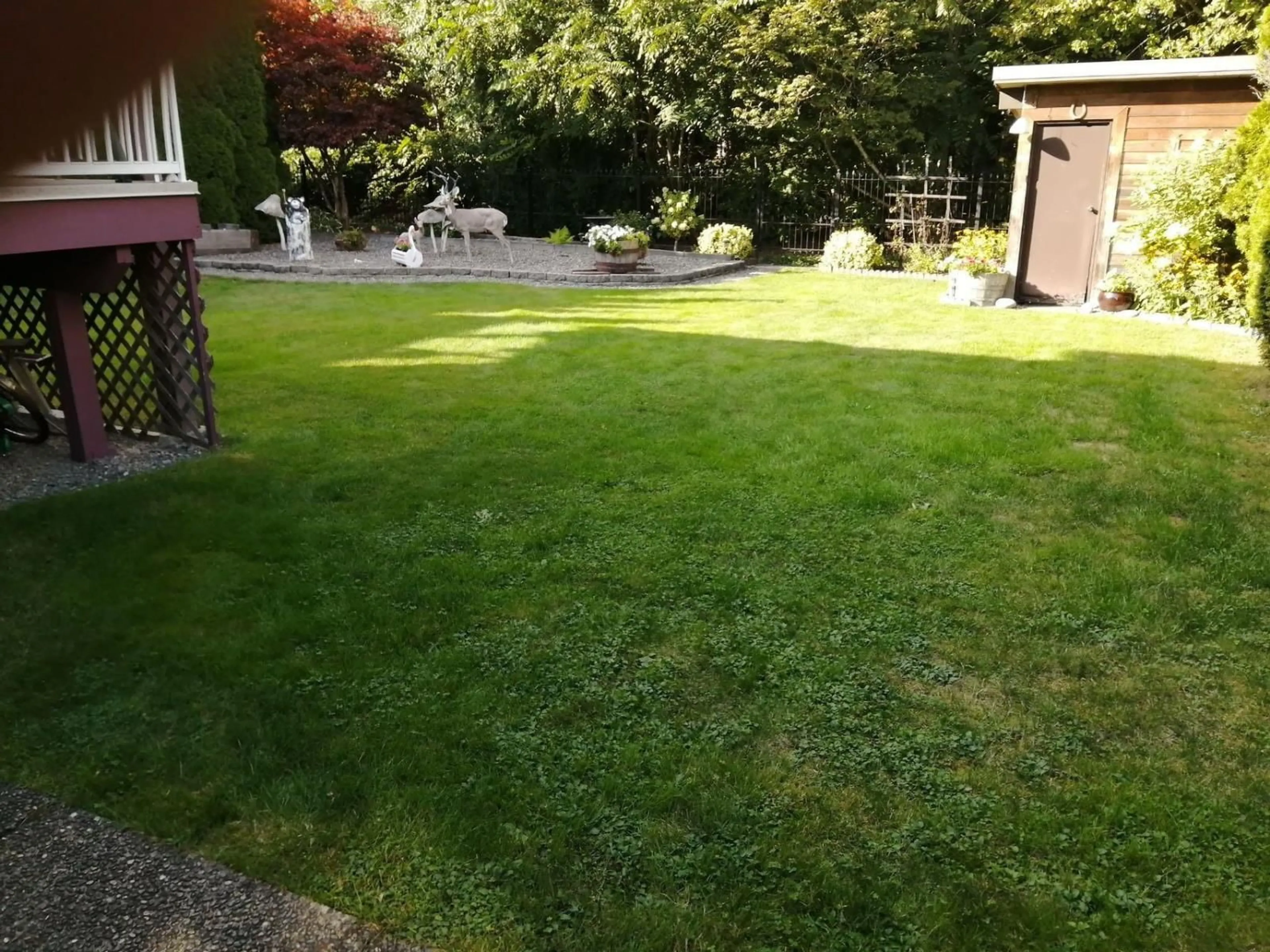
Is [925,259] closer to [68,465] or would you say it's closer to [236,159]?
[236,159]

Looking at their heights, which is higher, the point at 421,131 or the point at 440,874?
the point at 421,131

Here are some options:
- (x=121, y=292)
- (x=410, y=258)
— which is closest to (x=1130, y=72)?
(x=410, y=258)

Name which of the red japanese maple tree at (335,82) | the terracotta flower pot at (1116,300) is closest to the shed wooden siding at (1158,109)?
the terracotta flower pot at (1116,300)

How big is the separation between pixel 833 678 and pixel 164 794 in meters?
2.16

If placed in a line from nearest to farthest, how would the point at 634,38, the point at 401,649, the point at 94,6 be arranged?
the point at 94,6 < the point at 401,649 < the point at 634,38

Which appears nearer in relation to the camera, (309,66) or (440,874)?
(440,874)

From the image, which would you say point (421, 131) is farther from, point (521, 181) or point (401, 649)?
point (401, 649)

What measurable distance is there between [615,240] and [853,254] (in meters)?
4.15

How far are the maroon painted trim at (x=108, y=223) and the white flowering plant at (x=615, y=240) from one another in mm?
8708

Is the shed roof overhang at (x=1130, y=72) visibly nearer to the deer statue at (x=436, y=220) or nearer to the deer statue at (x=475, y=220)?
the deer statue at (x=475, y=220)

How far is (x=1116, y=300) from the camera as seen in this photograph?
35.9 ft

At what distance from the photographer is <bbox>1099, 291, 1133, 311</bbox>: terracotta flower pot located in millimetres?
10922

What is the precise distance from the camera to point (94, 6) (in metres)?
0.39

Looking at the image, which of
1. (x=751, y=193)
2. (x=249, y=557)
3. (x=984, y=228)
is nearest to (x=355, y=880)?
(x=249, y=557)
